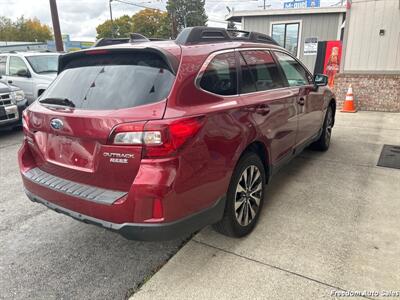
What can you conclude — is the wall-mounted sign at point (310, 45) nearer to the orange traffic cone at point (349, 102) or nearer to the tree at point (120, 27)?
the orange traffic cone at point (349, 102)

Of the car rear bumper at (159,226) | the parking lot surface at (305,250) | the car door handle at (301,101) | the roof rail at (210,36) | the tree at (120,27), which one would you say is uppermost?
the tree at (120,27)

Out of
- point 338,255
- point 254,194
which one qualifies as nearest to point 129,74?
point 254,194

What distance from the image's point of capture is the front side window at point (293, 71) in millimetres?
3994

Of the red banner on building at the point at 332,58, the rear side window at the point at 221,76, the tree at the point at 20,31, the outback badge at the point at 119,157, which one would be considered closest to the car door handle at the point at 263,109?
the rear side window at the point at 221,76

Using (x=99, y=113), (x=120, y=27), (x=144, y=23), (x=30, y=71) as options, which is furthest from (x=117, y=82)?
(x=120, y=27)

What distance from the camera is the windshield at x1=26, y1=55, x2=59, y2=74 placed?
876cm

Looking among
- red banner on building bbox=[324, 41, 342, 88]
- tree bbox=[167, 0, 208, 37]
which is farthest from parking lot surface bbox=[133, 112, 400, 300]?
tree bbox=[167, 0, 208, 37]

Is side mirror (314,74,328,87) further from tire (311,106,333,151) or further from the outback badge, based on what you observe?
the outback badge

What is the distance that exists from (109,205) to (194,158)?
65cm

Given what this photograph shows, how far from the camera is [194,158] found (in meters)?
2.29

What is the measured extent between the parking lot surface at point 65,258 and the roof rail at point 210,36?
1788 millimetres

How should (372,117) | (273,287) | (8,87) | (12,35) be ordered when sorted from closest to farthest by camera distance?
(273,287)
(8,87)
(372,117)
(12,35)

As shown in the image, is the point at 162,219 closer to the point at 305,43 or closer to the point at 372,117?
the point at 372,117

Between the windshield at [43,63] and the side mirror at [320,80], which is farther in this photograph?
the windshield at [43,63]
